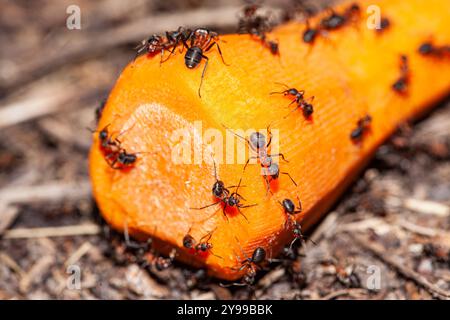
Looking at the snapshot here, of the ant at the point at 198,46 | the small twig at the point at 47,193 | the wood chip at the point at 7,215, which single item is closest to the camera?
the ant at the point at 198,46

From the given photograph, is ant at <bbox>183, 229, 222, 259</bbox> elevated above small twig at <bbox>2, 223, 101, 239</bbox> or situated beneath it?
situated beneath

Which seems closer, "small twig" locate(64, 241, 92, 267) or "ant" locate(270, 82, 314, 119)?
"ant" locate(270, 82, 314, 119)

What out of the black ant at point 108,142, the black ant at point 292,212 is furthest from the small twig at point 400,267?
the black ant at point 108,142

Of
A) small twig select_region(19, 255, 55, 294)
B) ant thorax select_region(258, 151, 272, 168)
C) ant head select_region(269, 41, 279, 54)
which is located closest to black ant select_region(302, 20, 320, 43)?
ant head select_region(269, 41, 279, 54)

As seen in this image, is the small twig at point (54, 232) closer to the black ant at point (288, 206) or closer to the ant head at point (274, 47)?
the black ant at point (288, 206)

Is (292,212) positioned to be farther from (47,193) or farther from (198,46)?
(47,193)

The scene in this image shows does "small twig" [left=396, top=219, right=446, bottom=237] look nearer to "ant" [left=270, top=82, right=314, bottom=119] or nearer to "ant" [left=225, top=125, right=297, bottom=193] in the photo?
"ant" [left=270, top=82, right=314, bottom=119]
